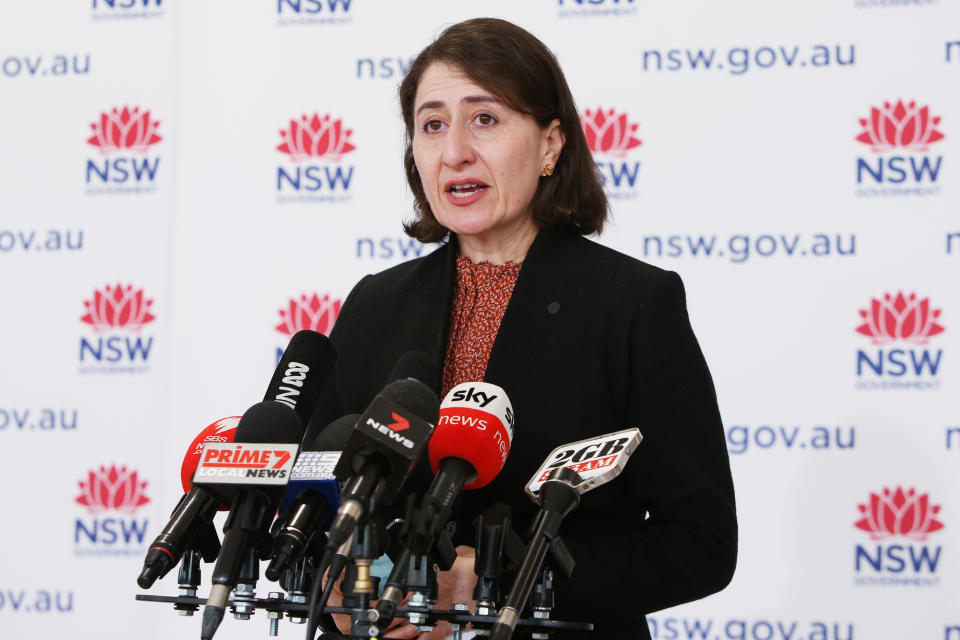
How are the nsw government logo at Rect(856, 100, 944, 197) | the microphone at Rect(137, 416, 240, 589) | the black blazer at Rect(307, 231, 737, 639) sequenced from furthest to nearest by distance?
1. the nsw government logo at Rect(856, 100, 944, 197)
2. the black blazer at Rect(307, 231, 737, 639)
3. the microphone at Rect(137, 416, 240, 589)

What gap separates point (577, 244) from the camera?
1854mm

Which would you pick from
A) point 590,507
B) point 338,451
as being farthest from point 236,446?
point 590,507

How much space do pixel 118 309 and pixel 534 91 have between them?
2196 mm

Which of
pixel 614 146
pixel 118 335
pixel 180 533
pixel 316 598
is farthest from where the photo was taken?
pixel 118 335

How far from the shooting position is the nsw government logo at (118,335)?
11.6 feet

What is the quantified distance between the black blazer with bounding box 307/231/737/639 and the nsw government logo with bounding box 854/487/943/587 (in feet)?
5.06

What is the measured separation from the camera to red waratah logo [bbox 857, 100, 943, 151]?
10.1 ft

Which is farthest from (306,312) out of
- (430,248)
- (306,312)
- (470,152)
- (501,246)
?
(470,152)

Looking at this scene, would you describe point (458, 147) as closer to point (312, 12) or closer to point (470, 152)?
point (470, 152)

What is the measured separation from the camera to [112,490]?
3.48 meters

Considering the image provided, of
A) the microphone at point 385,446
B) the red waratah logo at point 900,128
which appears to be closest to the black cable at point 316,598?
the microphone at point 385,446

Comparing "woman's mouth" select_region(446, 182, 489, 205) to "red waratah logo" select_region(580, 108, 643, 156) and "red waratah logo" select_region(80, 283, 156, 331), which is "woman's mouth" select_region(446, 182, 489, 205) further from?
"red waratah logo" select_region(80, 283, 156, 331)

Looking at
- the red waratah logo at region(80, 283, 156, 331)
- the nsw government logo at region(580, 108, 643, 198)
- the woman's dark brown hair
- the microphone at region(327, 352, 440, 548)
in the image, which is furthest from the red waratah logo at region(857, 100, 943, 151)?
the microphone at region(327, 352, 440, 548)

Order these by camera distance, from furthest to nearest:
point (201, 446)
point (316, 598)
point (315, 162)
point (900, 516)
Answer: point (315, 162) → point (900, 516) → point (201, 446) → point (316, 598)
